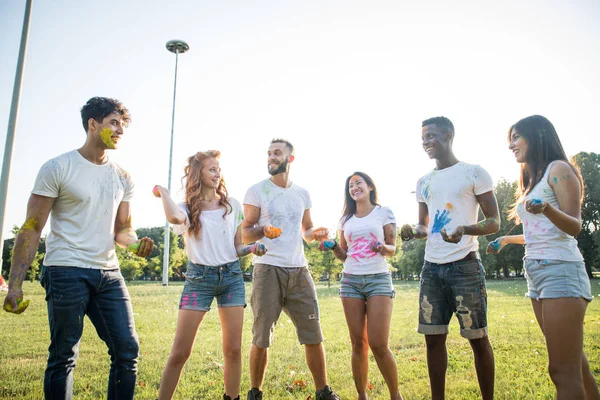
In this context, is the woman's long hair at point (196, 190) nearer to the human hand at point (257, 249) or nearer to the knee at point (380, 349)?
the human hand at point (257, 249)

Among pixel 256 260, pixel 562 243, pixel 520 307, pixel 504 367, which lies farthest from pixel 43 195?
pixel 520 307

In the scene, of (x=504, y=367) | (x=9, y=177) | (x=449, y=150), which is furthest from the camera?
(x=9, y=177)

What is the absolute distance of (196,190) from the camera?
4516mm

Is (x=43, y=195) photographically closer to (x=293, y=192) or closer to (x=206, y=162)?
(x=206, y=162)

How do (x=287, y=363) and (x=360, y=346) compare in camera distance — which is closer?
(x=360, y=346)

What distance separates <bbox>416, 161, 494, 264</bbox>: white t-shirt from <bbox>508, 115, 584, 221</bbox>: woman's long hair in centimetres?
45

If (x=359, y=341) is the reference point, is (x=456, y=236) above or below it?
above

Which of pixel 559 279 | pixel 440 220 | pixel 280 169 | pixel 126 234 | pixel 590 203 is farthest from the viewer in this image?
pixel 590 203

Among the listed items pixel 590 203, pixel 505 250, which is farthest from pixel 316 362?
pixel 505 250

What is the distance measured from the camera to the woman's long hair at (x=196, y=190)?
4.34 m

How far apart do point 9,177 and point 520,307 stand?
50.0ft

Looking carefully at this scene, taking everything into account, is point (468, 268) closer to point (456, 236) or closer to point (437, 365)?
point (456, 236)

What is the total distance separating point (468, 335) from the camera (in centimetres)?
387

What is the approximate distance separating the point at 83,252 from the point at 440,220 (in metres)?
3.38
